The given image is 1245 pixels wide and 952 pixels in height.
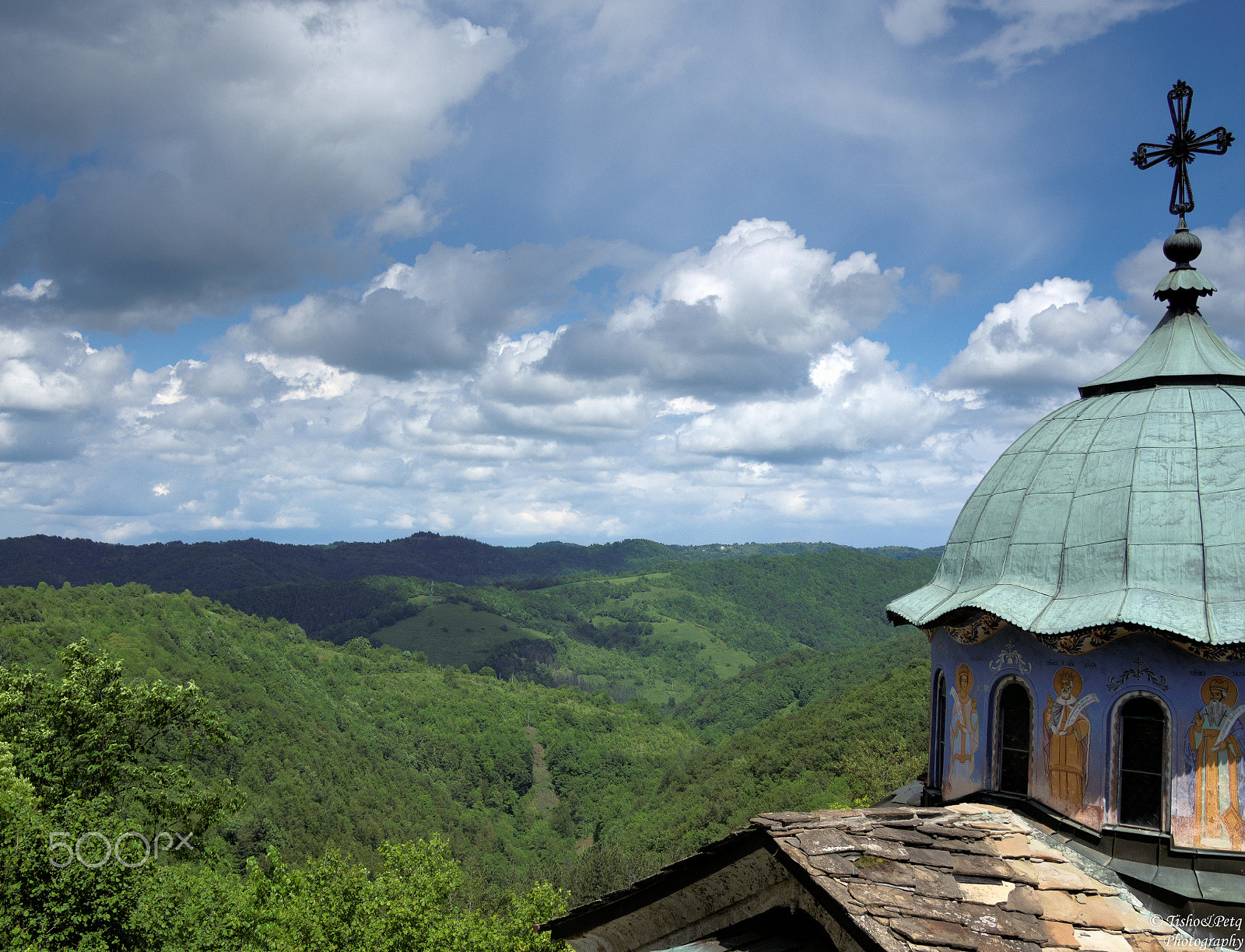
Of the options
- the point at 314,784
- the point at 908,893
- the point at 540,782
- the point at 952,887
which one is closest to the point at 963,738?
the point at 952,887

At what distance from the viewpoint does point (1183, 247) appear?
14.1 meters

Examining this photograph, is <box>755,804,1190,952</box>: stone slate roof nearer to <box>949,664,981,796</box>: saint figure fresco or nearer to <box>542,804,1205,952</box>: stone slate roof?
<box>542,804,1205,952</box>: stone slate roof

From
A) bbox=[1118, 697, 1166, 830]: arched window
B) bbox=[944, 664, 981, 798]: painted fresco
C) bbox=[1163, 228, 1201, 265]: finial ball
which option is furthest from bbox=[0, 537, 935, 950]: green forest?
bbox=[1163, 228, 1201, 265]: finial ball

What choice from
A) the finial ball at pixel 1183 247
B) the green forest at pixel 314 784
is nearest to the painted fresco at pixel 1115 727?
the finial ball at pixel 1183 247

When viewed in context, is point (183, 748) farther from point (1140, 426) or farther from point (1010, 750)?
point (1140, 426)

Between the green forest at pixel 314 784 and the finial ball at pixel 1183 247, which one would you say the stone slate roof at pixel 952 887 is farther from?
the green forest at pixel 314 784

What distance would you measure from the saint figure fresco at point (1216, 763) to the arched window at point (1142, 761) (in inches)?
15.3

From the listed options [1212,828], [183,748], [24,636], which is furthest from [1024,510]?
[24,636]

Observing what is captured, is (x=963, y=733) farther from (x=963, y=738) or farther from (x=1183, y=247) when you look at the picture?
(x=1183, y=247)

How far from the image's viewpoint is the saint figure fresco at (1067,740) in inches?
435

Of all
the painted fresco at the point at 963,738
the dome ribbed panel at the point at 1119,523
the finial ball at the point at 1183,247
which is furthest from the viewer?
the finial ball at the point at 1183,247

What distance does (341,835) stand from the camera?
117250mm

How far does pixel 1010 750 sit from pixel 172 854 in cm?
2917

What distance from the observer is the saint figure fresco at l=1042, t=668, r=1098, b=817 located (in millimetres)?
11039
